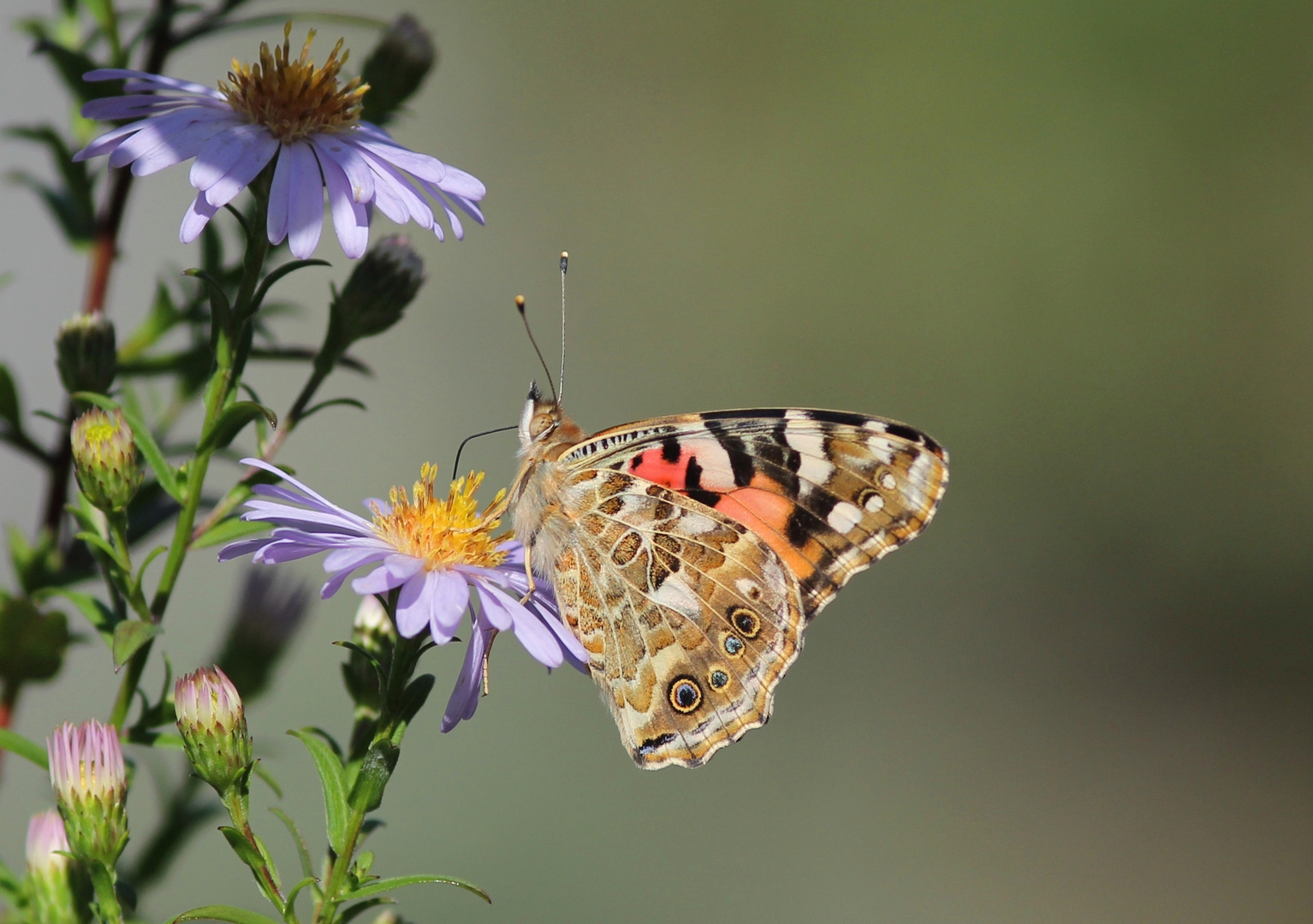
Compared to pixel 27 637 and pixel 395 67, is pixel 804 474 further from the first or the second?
pixel 27 637

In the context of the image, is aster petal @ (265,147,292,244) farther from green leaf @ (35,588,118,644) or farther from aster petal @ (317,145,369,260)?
green leaf @ (35,588,118,644)

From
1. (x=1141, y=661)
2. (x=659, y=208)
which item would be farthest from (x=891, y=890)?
(x=659, y=208)

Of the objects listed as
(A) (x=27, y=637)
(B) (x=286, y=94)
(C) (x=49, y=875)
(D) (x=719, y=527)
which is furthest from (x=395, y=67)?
(C) (x=49, y=875)

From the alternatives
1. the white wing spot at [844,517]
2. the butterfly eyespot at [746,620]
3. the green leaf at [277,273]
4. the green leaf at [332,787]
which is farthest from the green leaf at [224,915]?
the white wing spot at [844,517]

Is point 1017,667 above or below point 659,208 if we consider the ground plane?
below

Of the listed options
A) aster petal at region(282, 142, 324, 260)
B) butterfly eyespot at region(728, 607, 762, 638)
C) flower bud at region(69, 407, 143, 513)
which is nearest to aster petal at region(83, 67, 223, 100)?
aster petal at region(282, 142, 324, 260)

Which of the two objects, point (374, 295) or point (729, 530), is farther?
point (729, 530)

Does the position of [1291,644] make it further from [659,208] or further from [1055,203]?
[659,208]
